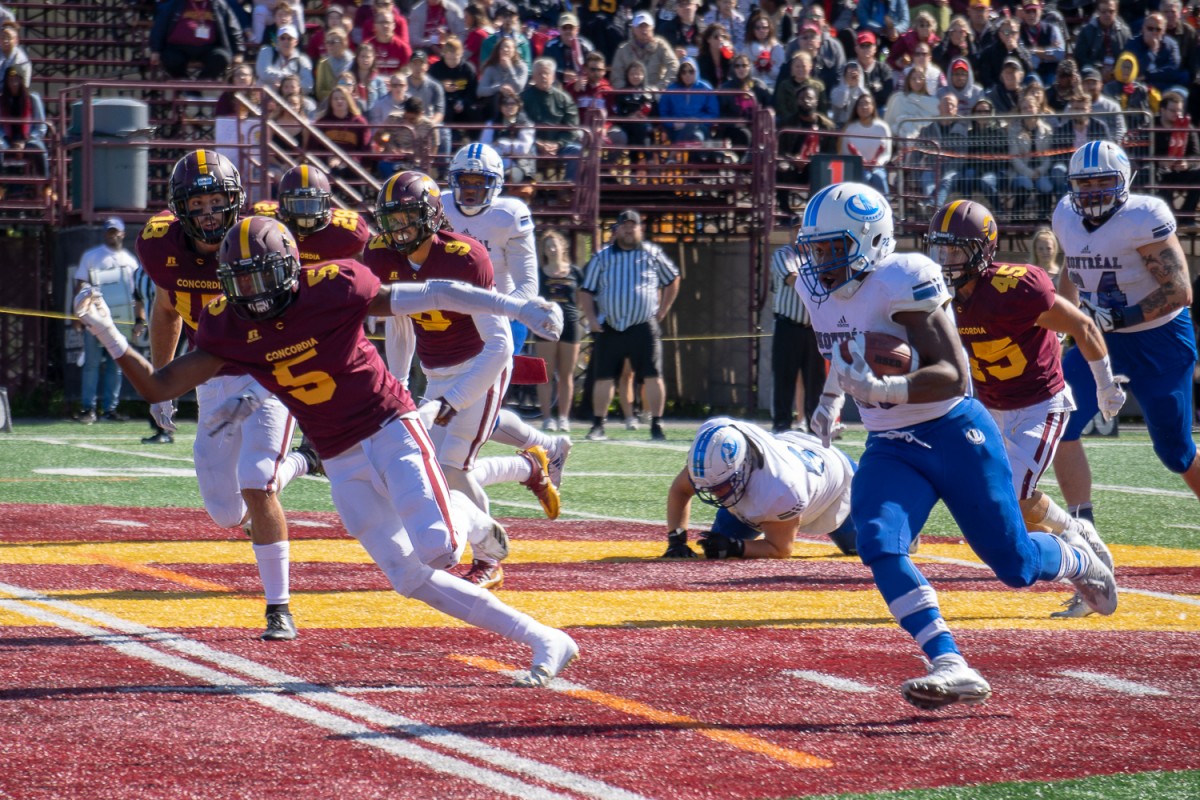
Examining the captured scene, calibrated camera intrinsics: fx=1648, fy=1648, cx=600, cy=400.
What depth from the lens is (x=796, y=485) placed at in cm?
706

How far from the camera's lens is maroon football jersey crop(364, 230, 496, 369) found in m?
6.73

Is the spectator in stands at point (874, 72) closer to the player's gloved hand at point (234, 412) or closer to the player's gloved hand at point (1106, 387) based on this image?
the player's gloved hand at point (1106, 387)

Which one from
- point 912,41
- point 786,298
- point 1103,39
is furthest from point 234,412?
point 1103,39

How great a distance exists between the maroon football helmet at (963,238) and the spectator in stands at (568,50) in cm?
1091

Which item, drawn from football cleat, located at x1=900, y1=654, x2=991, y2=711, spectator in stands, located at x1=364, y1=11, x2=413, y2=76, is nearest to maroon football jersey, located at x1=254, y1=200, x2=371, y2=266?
football cleat, located at x1=900, y1=654, x2=991, y2=711

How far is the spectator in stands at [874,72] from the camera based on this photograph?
17.0 metres

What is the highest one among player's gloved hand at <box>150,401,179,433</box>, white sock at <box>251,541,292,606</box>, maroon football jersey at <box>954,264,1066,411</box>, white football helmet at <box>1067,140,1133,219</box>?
white football helmet at <box>1067,140,1133,219</box>

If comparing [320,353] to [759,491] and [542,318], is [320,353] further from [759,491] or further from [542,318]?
[759,491]

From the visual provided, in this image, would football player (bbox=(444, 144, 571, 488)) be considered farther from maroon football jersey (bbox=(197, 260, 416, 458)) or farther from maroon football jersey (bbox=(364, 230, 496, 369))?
maroon football jersey (bbox=(197, 260, 416, 458))

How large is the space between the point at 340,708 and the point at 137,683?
2.33 ft

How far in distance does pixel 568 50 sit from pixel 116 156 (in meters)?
4.69

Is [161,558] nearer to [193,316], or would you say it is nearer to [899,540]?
[193,316]

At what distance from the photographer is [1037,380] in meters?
6.61

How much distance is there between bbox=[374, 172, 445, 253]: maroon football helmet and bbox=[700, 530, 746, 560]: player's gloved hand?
6.42 feet
